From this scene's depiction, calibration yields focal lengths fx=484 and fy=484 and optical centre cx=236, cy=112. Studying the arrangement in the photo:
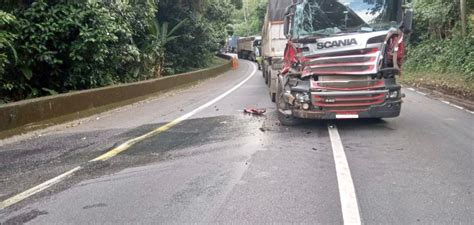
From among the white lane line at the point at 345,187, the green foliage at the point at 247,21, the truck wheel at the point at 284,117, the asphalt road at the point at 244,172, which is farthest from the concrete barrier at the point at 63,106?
the green foliage at the point at 247,21

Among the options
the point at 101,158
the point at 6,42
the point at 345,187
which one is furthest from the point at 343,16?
the point at 6,42

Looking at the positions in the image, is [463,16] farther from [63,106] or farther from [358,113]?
[63,106]

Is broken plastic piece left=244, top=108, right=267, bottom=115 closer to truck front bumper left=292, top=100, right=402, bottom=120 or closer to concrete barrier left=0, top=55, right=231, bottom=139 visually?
truck front bumper left=292, top=100, right=402, bottom=120

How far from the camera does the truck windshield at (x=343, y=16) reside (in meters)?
8.77

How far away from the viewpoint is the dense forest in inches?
439

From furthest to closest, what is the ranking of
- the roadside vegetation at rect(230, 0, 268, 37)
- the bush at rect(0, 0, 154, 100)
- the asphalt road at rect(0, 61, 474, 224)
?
1. the roadside vegetation at rect(230, 0, 268, 37)
2. the bush at rect(0, 0, 154, 100)
3. the asphalt road at rect(0, 61, 474, 224)

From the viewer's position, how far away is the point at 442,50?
2525 centimetres

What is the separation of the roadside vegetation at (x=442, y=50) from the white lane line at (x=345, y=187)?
9.59m

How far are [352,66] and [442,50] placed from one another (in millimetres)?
19095

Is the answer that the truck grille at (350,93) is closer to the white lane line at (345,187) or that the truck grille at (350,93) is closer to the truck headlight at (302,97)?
the truck headlight at (302,97)

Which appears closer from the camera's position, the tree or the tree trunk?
the tree

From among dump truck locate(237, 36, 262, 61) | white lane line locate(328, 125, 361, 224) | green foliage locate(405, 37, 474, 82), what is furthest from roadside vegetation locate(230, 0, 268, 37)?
white lane line locate(328, 125, 361, 224)

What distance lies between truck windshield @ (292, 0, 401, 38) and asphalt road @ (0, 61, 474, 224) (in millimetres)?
1793

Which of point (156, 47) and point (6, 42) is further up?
point (6, 42)
